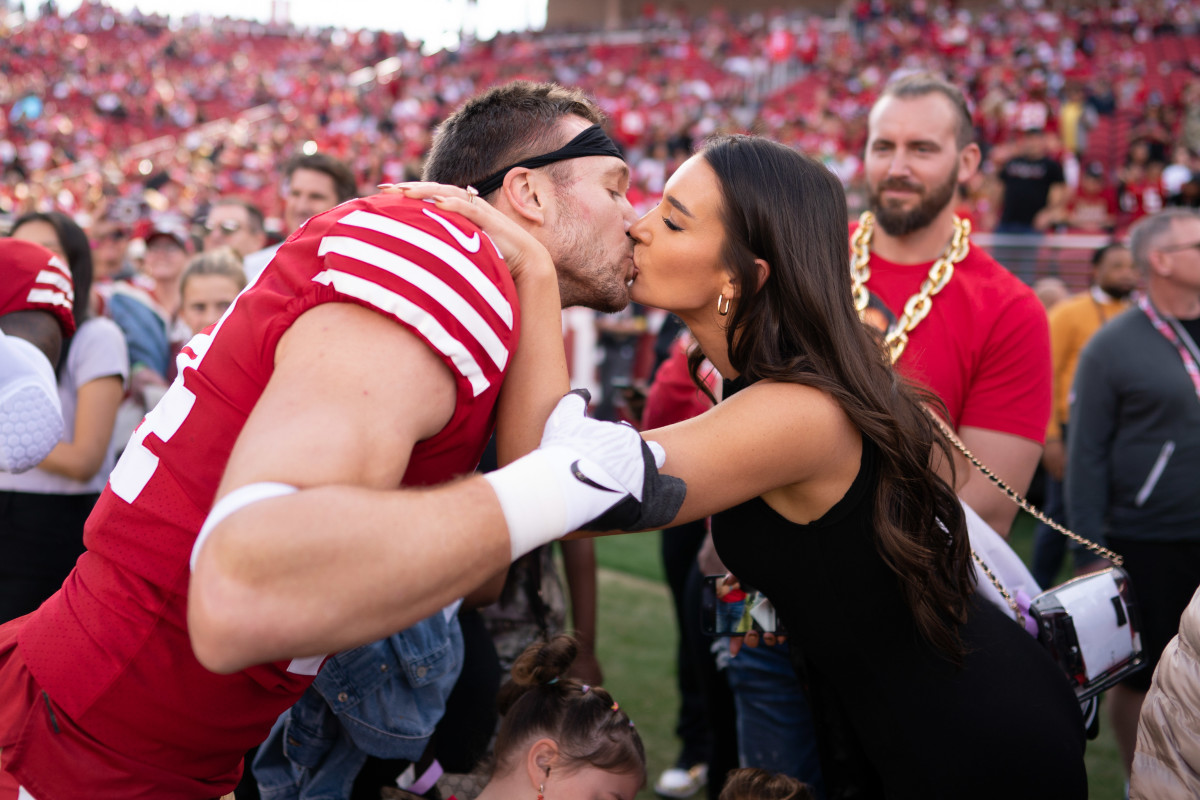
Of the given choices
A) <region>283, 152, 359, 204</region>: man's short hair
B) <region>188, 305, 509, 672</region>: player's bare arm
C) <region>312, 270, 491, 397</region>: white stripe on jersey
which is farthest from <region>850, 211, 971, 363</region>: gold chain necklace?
<region>283, 152, 359, 204</region>: man's short hair

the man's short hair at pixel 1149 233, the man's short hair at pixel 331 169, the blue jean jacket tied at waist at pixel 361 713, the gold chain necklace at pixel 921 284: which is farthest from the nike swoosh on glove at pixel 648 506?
the man's short hair at pixel 331 169

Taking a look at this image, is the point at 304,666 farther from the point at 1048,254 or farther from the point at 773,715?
the point at 1048,254

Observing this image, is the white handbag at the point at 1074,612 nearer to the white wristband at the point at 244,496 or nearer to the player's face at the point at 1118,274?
the white wristband at the point at 244,496

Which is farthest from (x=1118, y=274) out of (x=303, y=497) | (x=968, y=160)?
(x=303, y=497)

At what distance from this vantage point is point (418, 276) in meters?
1.31

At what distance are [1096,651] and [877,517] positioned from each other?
845mm

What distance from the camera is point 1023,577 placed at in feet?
7.74

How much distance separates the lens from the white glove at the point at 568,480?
4.00 ft

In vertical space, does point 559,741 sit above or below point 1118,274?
below

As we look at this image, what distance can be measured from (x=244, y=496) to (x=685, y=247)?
119cm

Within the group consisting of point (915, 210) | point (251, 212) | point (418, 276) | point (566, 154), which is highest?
point (566, 154)

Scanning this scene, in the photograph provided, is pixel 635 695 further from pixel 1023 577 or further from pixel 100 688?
pixel 100 688

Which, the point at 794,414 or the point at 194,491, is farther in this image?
the point at 794,414

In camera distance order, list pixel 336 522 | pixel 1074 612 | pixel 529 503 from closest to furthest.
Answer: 1. pixel 336 522
2. pixel 529 503
3. pixel 1074 612
